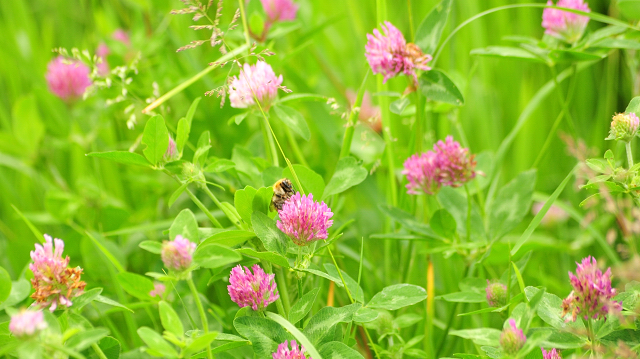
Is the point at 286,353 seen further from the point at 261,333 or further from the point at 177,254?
the point at 177,254

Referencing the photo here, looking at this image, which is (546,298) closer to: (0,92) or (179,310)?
(179,310)

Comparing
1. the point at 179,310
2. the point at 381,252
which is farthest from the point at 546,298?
the point at 381,252

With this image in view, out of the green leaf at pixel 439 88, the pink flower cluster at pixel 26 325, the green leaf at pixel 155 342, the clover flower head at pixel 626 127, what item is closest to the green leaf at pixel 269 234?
the green leaf at pixel 155 342

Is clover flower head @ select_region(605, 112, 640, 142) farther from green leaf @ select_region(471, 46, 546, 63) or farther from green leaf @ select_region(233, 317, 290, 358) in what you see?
green leaf @ select_region(233, 317, 290, 358)

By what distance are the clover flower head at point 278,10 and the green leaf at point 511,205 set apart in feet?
2.56

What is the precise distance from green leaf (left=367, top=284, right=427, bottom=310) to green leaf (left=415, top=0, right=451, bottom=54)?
478 millimetres

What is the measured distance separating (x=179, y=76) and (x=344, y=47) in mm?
806

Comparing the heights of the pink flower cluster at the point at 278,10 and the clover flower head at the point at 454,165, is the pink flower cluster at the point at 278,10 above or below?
above

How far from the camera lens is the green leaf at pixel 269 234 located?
32.2 inches

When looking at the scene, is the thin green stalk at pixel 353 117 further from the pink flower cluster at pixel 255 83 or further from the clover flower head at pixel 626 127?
the clover flower head at pixel 626 127

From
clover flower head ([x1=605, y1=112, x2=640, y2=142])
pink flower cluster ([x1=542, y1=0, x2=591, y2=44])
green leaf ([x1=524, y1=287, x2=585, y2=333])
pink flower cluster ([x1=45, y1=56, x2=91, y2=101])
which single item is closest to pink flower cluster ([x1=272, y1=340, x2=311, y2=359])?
green leaf ([x1=524, y1=287, x2=585, y2=333])

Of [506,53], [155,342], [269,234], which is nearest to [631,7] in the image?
[506,53]

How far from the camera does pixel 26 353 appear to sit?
2.02 ft

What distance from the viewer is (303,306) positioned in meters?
0.83
